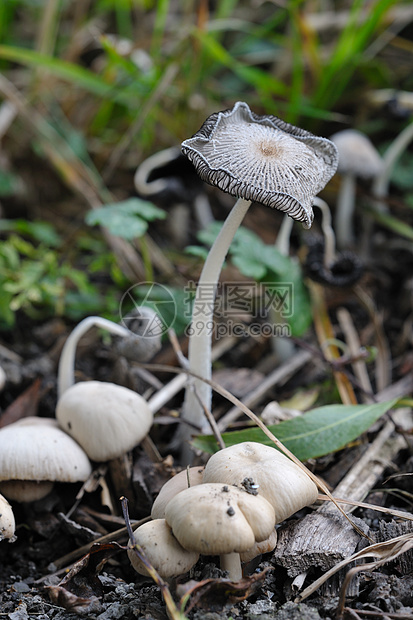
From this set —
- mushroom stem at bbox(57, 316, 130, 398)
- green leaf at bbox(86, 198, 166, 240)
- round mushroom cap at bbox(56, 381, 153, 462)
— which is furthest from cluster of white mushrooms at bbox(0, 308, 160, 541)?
green leaf at bbox(86, 198, 166, 240)

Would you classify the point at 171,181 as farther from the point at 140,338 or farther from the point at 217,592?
the point at 217,592

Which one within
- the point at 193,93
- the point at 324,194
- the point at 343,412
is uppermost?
the point at 193,93

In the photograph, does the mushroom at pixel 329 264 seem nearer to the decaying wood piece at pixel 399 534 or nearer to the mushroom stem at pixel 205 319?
the mushroom stem at pixel 205 319

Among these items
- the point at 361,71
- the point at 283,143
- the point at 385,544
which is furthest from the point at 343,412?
the point at 361,71

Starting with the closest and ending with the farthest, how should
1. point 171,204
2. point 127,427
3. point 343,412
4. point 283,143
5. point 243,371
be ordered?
point 283,143 < point 127,427 < point 343,412 < point 243,371 < point 171,204

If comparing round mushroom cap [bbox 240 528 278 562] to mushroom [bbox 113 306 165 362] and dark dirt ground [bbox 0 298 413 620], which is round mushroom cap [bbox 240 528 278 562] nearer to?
dark dirt ground [bbox 0 298 413 620]

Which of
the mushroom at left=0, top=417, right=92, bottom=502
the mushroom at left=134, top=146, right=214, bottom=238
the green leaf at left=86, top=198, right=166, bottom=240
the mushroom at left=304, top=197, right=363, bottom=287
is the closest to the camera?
the mushroom at left=0, top=417, right=92, bottom=502

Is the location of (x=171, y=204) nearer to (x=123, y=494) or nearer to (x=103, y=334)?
(x=103, y=334)
